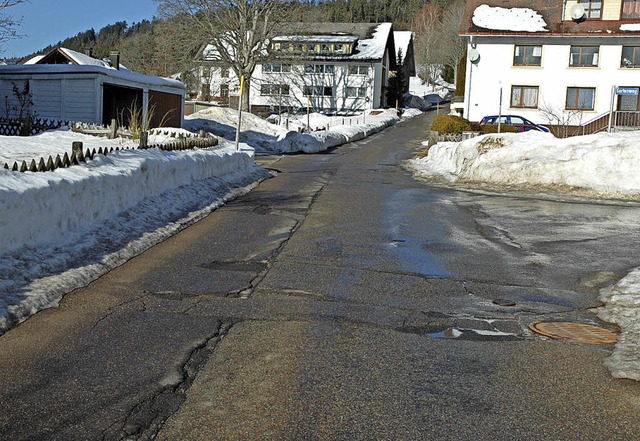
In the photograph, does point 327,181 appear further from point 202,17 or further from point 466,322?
point 202,17

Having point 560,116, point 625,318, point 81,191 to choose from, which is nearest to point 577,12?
point 560,116

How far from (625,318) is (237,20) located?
44.6 metres

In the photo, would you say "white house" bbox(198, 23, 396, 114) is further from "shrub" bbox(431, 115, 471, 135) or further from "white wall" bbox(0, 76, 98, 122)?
"shrub" bbox(431, 115, 471, 135)

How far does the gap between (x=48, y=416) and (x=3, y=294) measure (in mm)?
2691

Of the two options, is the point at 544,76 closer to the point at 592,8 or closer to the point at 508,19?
the point at 508,19

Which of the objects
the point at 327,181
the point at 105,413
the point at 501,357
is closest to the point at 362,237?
the point at 501,357

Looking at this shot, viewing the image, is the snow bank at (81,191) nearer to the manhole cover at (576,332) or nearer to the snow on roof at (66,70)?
the manhole cover at (576,332)

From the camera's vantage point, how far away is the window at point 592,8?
43781mm

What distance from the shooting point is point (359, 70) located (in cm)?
7619

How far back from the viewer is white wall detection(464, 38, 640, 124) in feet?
143

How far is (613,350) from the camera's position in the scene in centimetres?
612

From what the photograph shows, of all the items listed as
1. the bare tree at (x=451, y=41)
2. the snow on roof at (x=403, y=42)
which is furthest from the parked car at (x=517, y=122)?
the snow on roof at (x=403, y=42)

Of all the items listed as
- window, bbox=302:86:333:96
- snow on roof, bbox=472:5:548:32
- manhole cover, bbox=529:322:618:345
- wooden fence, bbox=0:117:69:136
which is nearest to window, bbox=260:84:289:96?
window, bbox=302:86:333:96

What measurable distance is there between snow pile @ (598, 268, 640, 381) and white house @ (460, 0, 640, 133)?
36.0m
